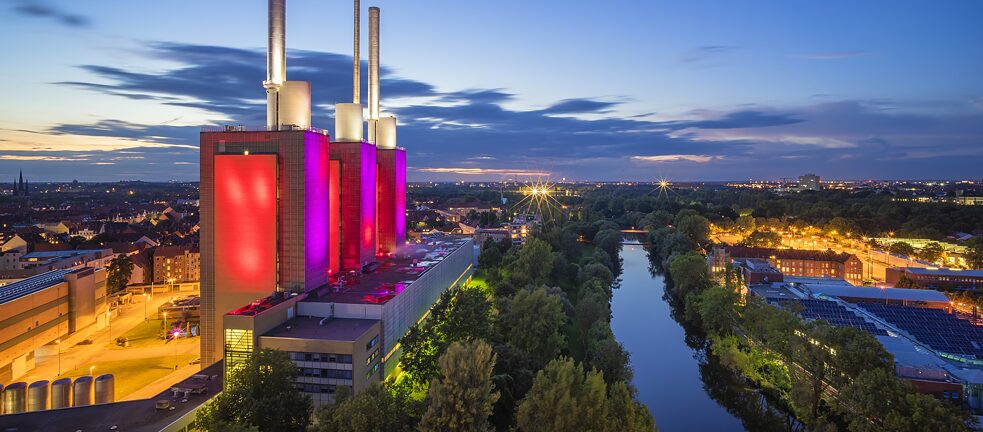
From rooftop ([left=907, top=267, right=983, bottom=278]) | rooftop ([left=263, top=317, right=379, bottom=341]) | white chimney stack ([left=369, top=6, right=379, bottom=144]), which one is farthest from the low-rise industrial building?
rooftop ([left=907, top=267, right=983, bottom=278])

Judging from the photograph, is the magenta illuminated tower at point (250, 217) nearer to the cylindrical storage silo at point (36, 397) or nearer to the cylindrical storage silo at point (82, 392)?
the cylindrical storage silo at point (82, 392)

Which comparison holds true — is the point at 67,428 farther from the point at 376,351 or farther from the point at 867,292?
the point at 867,292

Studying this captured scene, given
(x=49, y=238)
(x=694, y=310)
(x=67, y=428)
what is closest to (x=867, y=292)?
(x=694, y=310)

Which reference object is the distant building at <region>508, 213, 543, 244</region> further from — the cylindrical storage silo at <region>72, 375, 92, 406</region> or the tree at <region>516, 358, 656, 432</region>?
the tree at <region>516, 358, 656, 432</region>

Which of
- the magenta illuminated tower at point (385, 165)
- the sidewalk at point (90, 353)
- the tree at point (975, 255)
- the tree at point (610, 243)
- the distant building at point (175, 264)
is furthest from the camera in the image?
the tree at point (610, 243)

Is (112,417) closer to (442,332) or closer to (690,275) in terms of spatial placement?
(442,332)

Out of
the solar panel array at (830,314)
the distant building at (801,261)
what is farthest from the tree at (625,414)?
the distant building at (801,261)

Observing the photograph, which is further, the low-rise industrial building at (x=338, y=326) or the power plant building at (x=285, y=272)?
the power plant building at (x=285, y=272)
